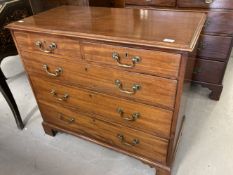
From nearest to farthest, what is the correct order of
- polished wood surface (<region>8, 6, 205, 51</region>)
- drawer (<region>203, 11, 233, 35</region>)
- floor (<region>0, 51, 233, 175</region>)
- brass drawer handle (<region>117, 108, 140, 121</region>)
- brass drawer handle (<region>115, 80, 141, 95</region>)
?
polished wood surface (<region>8, 6, 205, 51</region>)
brass drawer handle (<region>115, 80, 141, 95</region>)
brass drawer handle (<region>117, 108, 140, 121</region>)
floor (<region>0, 51, 233, 175</region>)
drawer (<region>203, 11, 233, 35</region>)

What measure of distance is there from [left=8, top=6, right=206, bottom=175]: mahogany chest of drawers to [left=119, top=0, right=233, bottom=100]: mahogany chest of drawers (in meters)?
0.46

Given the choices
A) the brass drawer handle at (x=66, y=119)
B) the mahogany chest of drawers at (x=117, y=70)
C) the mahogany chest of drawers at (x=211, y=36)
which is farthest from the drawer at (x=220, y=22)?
the brass drawer handle at (x=66, y=119)

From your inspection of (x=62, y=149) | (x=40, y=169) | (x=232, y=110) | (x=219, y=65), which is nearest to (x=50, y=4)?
(x=62, y=149)

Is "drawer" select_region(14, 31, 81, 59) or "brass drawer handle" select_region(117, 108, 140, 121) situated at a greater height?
"drawer" select_region(14, 31, 81, 59)

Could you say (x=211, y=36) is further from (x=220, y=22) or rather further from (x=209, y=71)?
(x=209, y=71)

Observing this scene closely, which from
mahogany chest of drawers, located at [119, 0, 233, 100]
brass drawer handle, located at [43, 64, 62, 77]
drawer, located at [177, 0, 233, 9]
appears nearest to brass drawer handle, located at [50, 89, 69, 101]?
brass drawer handle, located at [43, 64, 62, 77]

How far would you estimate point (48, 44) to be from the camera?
1.05 meters

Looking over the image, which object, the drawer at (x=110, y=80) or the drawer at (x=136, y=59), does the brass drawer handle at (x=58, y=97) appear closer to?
the drawer at (x=110, y=80)

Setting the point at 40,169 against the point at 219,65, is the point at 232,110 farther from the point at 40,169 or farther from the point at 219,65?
the point at 40,169

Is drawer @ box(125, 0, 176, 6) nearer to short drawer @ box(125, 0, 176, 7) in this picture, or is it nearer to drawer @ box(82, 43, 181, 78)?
short drawer @ box(125, 0, 176, 7)

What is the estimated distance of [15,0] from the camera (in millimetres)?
1434

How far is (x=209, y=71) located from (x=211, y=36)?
284mm

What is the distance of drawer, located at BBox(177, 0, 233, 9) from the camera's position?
1.38 metres

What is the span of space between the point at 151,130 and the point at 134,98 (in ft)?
0.64
